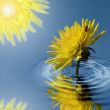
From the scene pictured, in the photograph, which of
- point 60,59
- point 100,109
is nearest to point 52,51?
point 60,59

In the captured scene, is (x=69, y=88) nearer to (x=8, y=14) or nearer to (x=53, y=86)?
(x=53, y=86)

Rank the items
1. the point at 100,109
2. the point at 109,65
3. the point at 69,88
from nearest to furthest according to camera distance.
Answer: the point at 100,109 < the point at 69,88 < the point at 109,65

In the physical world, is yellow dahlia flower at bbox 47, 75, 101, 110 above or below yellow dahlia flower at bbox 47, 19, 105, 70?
below

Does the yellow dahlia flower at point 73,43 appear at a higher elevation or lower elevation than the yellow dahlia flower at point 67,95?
higher
